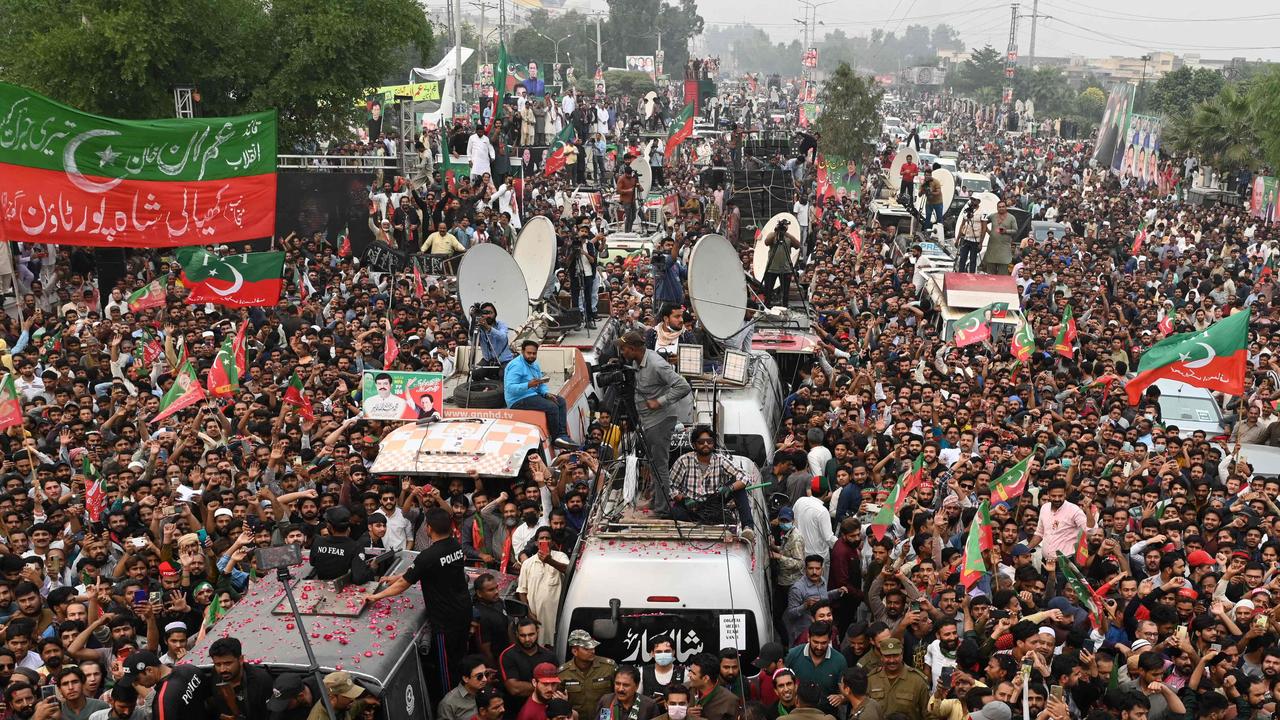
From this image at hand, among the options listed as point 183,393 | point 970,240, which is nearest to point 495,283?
point 183,393

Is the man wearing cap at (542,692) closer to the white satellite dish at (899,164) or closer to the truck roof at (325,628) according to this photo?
the truck roof at (325,628)

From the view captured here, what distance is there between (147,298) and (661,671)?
11.2m

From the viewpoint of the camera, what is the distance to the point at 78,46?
23766 mm

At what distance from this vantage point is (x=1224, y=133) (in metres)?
41.8

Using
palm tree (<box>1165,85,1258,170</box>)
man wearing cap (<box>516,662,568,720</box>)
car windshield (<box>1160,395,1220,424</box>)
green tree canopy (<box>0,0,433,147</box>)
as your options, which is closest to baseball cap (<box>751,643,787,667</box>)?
man wearing cap (<box>516,662,568,720</box>)

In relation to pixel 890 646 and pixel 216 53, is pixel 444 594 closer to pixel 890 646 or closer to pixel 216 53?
pixel 890 646

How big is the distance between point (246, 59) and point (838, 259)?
39.6ft

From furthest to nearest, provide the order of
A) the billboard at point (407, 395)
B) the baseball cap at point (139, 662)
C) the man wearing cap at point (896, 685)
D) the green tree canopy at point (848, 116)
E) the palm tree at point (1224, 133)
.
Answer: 1. the green tree canopy at point (848, 116)
2. the palm tree at point (1224, 133)
3. the billboard at point (407, 395)
4. the man wearing cap at point (896, 685)
5. the baseball cap at point (139, 662)

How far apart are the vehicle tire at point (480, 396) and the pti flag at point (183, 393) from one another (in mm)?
2478

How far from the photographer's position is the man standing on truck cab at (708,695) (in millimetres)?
7281

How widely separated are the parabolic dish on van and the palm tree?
31557mm

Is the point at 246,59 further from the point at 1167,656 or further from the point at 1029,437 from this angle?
the point at 1167,656

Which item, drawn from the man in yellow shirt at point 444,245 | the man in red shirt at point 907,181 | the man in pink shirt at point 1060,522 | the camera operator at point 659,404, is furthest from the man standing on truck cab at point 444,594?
the man in red shirt at point 907,181

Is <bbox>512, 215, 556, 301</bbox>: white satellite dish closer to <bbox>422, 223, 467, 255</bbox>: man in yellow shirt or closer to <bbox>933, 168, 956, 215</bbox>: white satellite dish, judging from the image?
<bbox>422, 223, 467, 255</bbox>: man in yellow shirt
